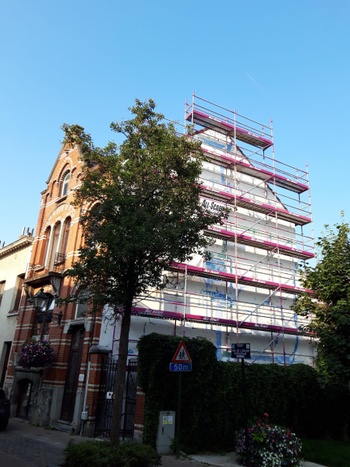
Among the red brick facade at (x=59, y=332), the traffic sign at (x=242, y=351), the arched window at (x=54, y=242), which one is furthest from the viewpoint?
the arched window at (x=54, y=242)

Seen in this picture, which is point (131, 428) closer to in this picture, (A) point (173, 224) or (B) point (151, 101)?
(A) point (173, 224)

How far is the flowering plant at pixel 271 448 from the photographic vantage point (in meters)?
9.88

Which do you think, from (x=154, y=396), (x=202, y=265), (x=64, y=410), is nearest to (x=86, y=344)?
(x=64, y=410)

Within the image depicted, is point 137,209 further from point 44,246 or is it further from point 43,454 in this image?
point 44,246

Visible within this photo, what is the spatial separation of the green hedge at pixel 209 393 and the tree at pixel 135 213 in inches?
90.7

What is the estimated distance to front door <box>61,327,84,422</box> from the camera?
15.8 meters

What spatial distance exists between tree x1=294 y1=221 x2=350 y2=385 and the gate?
6.56m

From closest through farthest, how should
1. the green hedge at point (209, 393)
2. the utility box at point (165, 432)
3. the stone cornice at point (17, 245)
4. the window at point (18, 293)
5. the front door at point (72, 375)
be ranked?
the utility box at point (165, 432)
the green hedge at point (209, 393)
the front door at point (72, 375)
the window at point (18, 293)
the stone cornice at point (17, 245)

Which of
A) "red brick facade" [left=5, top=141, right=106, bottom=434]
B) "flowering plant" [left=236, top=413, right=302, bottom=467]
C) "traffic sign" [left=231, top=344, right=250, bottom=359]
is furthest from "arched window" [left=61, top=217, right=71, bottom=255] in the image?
"flowering plant" [left=236, top=413, right=302, bottom=467]

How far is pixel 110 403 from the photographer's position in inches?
546

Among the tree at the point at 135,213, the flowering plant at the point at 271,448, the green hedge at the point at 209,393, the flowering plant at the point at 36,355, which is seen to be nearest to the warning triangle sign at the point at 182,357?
the tree at the point at 135,213

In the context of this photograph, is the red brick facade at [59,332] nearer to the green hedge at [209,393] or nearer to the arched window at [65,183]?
the arched window at [65,183]

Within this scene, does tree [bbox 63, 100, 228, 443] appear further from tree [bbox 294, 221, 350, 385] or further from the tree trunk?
tree [bbox 294, 221, 350, 385]

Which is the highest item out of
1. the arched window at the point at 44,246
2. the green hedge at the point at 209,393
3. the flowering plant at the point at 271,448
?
the arched window at the point at 44,246
